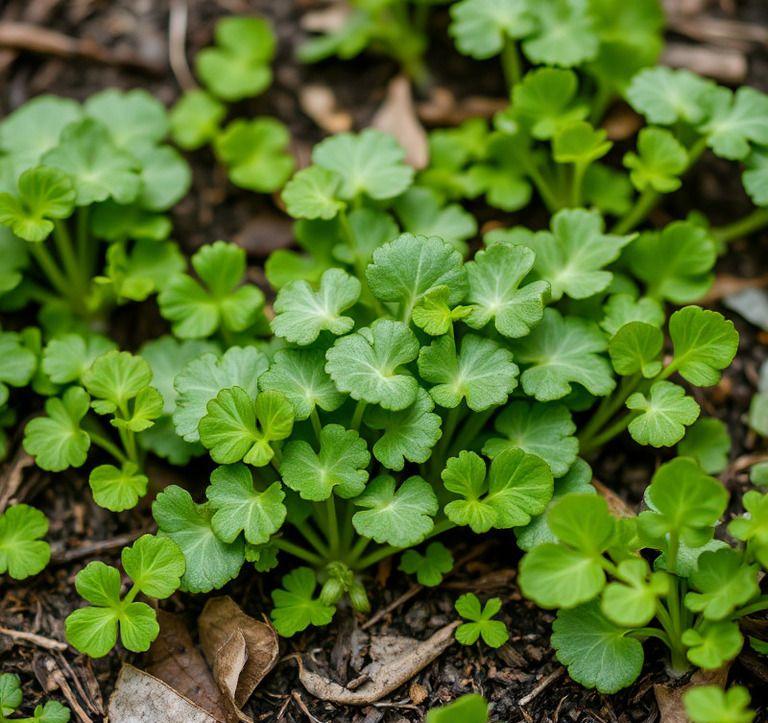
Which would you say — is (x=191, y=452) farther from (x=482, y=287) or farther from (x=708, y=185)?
(x=708, y=185)

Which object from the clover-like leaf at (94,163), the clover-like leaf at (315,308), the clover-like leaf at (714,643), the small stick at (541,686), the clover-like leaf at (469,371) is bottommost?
the small stick at (541,686)

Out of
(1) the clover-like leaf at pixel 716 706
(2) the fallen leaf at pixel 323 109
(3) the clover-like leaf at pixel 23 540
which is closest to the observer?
(1) the clover-like leaf at pixel 716 706

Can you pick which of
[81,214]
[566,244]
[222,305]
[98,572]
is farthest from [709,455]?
[81,214]

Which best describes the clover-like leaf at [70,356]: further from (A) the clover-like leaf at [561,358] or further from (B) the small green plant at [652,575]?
(B) the small green plant at [652,575]

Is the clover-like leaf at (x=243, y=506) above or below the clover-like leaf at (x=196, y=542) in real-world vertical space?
above

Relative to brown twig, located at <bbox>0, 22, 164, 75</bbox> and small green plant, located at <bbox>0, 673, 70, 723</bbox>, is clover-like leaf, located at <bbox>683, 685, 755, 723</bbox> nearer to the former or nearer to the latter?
small green plant, located at <bbox>0, 673, 70, 723</bbox>

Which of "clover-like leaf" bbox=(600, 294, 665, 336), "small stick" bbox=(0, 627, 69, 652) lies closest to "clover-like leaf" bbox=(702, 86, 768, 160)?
"clover-like leaf" bbox=(600, 294, 665, 336)

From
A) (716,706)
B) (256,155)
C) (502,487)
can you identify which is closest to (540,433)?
(502,487)

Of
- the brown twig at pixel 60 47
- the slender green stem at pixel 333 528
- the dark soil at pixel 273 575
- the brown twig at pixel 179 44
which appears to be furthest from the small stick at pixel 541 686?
the brown twig at pixel 60 47
